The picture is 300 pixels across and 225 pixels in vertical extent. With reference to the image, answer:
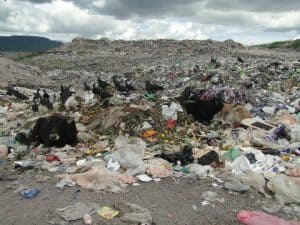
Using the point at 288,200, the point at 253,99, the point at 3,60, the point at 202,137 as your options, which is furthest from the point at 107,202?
the point at 3,60

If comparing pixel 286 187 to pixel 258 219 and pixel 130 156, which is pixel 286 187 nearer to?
pixel 258 219

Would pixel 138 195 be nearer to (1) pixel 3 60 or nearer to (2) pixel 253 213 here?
(2) pixel 253 213

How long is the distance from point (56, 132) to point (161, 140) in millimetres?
1484

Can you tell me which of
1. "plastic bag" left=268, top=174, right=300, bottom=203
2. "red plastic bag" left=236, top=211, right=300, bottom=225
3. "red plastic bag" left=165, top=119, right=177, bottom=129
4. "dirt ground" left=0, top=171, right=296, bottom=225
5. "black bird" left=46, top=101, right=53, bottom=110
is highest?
"red plastic bag" left=165, top=119, right=177, bottom=129

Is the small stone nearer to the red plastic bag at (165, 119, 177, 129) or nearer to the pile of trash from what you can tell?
the pile of trash

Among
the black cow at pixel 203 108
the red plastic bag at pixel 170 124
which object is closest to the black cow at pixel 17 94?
the black cow at pixel 203 108

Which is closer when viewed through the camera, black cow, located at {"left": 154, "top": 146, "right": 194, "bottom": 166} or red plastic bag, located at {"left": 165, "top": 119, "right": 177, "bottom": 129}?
black cow, located at {"left": 154, "top": 146, "right": 194, "bottom": 166}

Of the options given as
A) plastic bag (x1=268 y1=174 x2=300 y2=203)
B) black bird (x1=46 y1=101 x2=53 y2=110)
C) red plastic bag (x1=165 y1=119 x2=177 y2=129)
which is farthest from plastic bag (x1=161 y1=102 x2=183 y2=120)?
plastic bag (x1=268 y1=174 x2=300 y2=203)

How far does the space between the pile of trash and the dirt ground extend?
0.13 meters

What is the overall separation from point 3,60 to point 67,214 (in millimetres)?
16125

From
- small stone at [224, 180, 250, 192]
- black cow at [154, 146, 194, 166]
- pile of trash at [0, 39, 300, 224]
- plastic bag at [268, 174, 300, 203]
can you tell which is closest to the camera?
plastic bag at [268, 174, 300, 203]

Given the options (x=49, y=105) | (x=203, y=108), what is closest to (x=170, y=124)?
(x=203, y=108)

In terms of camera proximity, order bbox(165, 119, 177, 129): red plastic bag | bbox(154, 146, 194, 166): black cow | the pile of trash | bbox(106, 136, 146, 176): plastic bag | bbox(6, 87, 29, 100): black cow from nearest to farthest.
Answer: the pile of trash → bbox(106, 136, 146, 176): plastic bag → bbox(154, 146, 194, 166): black cow → bbox(165, 119, 177, 129): red plastic bag → bbox(6, 87, 29, 100): black cow

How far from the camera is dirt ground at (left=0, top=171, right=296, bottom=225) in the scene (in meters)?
4.45
